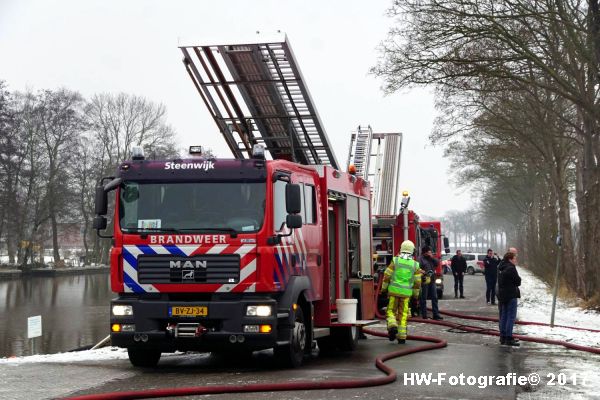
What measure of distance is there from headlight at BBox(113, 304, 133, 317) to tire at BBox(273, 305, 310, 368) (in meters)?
1.82

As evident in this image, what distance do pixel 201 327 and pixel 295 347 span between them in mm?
1331

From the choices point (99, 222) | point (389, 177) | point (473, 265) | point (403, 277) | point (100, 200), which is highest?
point (389, 177)

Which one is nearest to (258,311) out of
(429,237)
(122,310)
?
(122,310)

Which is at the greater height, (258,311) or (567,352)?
(258,311)

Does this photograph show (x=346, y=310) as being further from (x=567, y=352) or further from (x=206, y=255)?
(x=567, y=352)

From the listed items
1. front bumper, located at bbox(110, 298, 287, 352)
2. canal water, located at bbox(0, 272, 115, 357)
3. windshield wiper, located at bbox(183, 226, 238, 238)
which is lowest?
canal water, located at bbox(0, 272, 115, 357)

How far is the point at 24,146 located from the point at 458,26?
49317 mm

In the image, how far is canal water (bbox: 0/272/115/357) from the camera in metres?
21.3

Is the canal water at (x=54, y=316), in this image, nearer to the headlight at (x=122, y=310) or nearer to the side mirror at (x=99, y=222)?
the side mirror at (x=99, y=222)

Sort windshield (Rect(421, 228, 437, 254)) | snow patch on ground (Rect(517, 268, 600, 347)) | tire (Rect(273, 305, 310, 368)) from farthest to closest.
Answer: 1. windshield (Rect(421, 228, 437, 254))
2. snow patch on ground (Rect(517, 268, 600, 347))
3. tire (Rect(273, 305, 310, 368))

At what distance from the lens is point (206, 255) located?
10.5 meters

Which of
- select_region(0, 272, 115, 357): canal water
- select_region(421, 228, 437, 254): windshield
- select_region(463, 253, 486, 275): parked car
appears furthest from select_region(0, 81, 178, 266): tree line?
select_region(421, 228, 437, 254): windshield

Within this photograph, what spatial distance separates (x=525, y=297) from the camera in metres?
30.8

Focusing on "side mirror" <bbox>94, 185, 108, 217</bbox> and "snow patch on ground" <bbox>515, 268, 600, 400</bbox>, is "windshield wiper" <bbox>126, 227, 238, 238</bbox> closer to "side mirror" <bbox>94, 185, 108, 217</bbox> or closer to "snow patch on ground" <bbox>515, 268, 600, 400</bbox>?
"side mirror" <bbox>94, 185, 108, 217</bbox>
